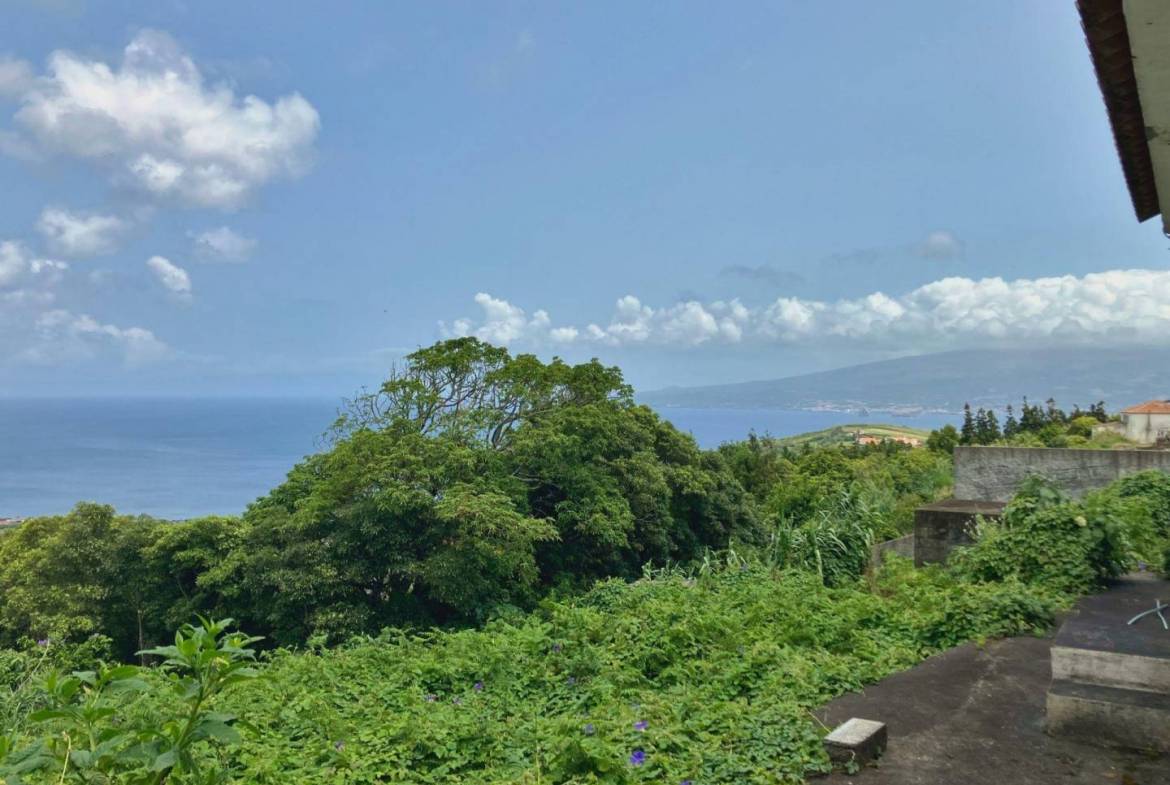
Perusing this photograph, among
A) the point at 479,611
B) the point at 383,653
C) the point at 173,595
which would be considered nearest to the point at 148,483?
the point at 173,595

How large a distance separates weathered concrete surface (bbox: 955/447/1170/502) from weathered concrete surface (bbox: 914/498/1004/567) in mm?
937

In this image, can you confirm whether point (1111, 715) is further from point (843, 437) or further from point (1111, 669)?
point (843, 437)

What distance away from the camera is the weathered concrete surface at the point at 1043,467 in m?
9.62

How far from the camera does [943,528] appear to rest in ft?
30.2

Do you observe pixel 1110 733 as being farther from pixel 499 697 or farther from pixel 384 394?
pixel 384 394

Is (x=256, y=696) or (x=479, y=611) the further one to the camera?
(x=479, y=611)

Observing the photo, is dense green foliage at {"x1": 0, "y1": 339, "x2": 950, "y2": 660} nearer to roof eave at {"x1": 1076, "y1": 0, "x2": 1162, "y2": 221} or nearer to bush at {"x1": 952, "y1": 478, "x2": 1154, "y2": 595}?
bush at {"x1": 952, "y1": 478, "x2": 1154, "y2": 595}

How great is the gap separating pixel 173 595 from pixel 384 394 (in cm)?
635

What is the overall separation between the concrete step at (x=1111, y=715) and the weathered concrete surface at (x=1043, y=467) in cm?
710

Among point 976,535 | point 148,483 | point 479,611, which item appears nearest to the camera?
point 976,535

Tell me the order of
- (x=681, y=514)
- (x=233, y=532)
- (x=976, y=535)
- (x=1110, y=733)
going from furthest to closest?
(x=681, y=514)
(x=233, y=532)
(x=976, y=535)
(x=1110, y=733)

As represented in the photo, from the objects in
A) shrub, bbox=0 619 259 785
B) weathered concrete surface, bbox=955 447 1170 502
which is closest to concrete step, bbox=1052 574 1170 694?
shrub, bbox=0 619 259 785

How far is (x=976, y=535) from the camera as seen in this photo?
332 inches

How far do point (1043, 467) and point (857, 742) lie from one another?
342 inches
